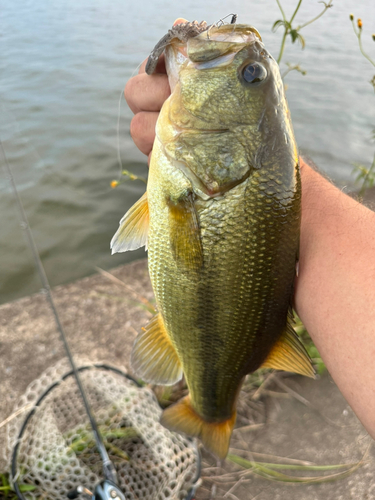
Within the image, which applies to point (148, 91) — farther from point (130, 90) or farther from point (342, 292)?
point (342, 292)

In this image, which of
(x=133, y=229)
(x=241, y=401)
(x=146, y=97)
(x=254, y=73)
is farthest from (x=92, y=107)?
(x=254, y=73)

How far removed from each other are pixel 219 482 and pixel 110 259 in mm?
3449

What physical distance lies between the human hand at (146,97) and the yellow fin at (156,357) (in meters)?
0.87

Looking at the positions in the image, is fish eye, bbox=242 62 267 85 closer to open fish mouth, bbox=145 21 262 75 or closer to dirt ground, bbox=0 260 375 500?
open fish mouth, bbox=145 21 262 75

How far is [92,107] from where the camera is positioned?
24.6ft

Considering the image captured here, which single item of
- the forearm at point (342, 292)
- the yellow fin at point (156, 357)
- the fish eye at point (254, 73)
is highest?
the fish eye at point (254, 73)

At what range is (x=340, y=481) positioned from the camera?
2.41 m

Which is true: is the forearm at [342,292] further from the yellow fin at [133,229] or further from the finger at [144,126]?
the finger at [144,126]

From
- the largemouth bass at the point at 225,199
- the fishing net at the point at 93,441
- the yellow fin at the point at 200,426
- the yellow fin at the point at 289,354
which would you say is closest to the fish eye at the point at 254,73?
the largemouth bass at the point at 225,199

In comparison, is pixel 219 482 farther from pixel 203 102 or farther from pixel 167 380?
pixel 203 102

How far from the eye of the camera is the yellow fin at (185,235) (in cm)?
133

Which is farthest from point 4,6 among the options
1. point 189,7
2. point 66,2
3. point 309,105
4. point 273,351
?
point 273,351

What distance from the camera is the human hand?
1582 mm

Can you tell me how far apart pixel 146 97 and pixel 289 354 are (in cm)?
125
